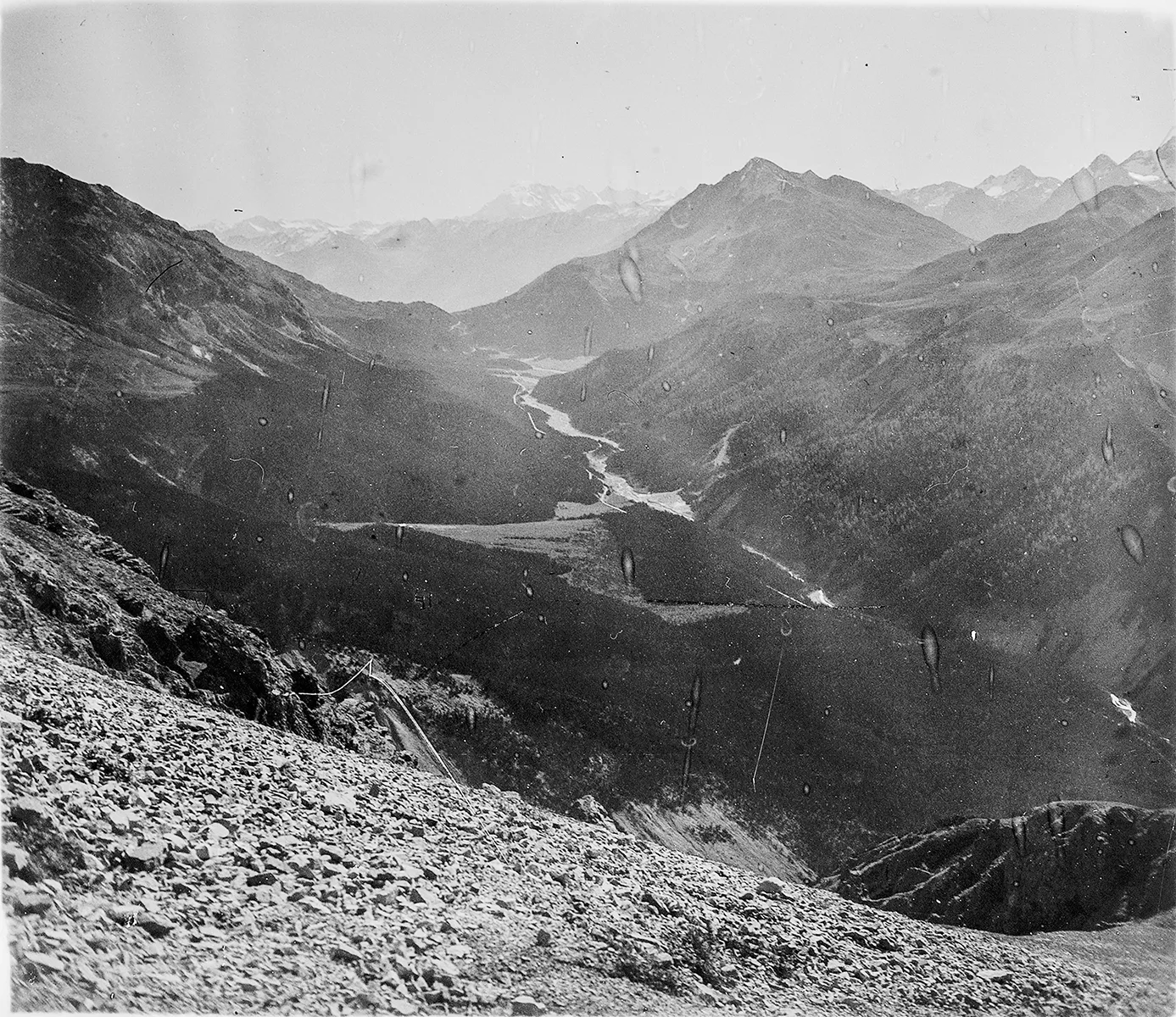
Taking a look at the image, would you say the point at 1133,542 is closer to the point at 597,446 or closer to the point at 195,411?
the point at 597,446

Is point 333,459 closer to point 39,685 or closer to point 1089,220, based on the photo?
point 39,685

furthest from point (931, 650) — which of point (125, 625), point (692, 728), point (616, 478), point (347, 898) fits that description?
point (616, 478)

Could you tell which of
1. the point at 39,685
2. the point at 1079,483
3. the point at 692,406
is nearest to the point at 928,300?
the point at 692,406

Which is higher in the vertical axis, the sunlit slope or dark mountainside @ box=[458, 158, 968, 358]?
dark mountainside @ box=[458, 158, 968, 358]

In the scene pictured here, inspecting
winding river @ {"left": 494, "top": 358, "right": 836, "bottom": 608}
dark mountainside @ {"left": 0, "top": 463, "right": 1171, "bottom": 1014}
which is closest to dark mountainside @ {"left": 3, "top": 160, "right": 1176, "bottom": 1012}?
winding river @ {"left": 494, "top": 358, "right": 836, "bottom": 608}

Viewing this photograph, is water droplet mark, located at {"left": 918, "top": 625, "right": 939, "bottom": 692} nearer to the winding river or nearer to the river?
the winding river
